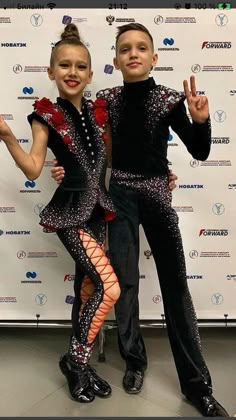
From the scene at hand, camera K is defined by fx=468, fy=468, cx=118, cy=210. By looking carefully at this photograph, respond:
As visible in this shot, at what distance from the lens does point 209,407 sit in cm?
190

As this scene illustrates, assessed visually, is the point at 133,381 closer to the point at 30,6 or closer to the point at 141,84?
the point at 141,84

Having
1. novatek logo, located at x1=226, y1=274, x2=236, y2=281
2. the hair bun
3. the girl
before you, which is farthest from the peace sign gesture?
novatek logo, located at x1=226, y1=274, x2=236, y2=281

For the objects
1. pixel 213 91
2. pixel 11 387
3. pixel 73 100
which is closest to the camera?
pixel 73 100

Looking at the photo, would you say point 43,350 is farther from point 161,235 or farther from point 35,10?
point 35,10

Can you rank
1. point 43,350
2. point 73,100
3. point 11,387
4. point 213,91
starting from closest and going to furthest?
1. point 73,100
2. point 11,387
3. point 213,91
4. point 43,350

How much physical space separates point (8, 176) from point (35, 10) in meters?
0.80

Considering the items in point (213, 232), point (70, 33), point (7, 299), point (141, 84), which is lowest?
point (7, 299)

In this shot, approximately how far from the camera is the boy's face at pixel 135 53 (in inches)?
71.9

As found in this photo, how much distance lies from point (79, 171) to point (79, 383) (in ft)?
2.95

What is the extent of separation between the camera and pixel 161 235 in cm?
197

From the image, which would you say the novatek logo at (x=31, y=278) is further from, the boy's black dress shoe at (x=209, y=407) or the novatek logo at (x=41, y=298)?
the boy's black dress shoe at (x=209, y=407)

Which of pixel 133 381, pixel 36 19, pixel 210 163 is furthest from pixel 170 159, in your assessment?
pixel 133 381

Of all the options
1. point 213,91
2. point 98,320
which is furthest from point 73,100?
point 98,320

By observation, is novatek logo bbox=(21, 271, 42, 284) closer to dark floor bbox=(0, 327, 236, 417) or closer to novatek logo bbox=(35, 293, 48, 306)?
novatek logo bbox=(35, 293, 48, 306)
